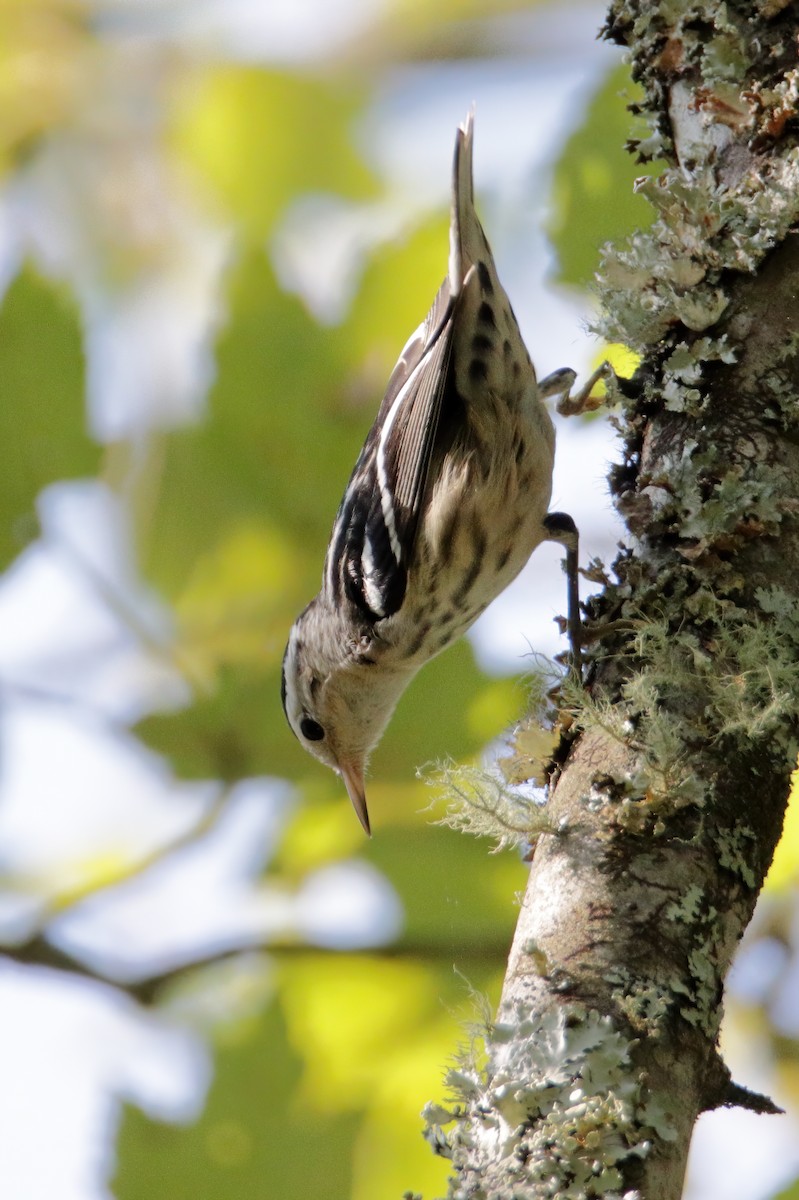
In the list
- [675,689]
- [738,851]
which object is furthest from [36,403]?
[738,851]

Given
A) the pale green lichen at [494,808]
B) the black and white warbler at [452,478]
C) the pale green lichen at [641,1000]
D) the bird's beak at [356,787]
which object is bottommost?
the pale green lichen at [641,1000]

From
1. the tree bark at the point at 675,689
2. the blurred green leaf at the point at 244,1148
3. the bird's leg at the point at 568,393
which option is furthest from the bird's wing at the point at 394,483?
the blurred green leaf at the point at 244,1148

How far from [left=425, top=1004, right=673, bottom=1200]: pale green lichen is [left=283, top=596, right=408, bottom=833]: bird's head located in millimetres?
1871

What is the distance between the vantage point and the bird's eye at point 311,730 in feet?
12.4

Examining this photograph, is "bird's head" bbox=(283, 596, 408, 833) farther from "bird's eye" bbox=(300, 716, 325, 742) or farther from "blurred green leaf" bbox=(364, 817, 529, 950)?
"blurred green leaf" bbox=(364, 817, 529, 950)

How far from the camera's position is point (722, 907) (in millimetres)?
1829

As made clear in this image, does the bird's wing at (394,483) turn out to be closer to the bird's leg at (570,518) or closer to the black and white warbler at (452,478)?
the black and white warbler at (452,478)

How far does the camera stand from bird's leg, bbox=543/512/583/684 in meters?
2.21

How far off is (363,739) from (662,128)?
6.38ft

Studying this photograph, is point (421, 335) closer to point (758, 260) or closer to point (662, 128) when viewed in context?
point (662, 128)

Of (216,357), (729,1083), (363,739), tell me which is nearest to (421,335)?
(216,357)

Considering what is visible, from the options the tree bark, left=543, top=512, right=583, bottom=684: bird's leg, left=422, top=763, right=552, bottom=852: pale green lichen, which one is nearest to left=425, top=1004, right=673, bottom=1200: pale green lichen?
the tree bark

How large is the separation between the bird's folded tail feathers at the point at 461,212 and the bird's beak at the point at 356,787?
1.36 m

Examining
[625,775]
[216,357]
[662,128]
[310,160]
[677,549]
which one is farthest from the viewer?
A: [310,160]
